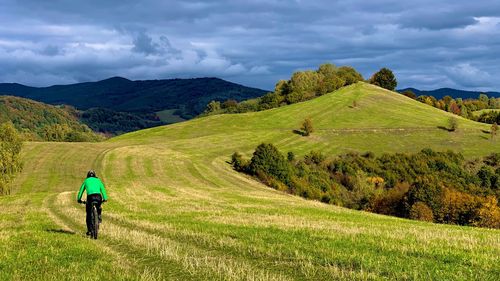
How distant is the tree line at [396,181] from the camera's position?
278 ft

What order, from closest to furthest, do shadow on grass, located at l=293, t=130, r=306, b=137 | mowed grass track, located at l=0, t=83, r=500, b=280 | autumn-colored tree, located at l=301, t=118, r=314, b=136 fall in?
1. mowed grass track, located at l=0, t=83, r=500, b=280
2. autumn-colored tree, located at l=301, t=118, r=314, b=136
3. shadow on grass, located at l=293, t=130, r=306, b=137

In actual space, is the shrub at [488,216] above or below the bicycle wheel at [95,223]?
below

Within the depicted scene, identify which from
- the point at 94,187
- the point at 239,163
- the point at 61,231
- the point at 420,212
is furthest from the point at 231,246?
the point at 239,163

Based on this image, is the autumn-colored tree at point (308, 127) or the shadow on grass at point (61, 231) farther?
the autumn-colored tree at point (308, 127)

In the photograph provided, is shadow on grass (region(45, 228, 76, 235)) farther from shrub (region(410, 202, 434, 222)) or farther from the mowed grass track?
shrub (region(410, 202, 434, 222))

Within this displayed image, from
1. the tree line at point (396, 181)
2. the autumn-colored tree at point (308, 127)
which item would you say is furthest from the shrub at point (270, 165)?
the autumn-colored tree at point (308, 127)

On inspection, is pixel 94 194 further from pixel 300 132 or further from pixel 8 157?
pixel 300 132

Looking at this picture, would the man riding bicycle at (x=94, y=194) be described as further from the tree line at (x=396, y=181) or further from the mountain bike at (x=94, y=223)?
the tree line at (x=396, y=181)

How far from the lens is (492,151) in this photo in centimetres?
13700

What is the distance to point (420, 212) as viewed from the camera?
84.4 meters

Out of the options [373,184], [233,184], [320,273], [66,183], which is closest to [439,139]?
[373,184]

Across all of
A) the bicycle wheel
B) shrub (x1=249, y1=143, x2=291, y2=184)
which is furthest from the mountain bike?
shrub (x1=249, y1=143, x2=291, y2=184)

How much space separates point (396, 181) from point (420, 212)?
37719 mm

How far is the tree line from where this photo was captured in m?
84.8
